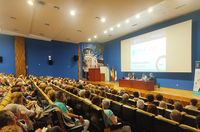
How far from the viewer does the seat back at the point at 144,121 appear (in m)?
1.81

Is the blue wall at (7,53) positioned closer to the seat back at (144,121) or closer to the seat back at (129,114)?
the seat back at (129,114)

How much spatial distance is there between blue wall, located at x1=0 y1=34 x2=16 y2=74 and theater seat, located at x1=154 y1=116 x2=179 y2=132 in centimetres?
1047

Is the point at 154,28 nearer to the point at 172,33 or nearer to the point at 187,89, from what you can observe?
the point at 172,33

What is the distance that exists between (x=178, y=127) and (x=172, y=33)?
637cm

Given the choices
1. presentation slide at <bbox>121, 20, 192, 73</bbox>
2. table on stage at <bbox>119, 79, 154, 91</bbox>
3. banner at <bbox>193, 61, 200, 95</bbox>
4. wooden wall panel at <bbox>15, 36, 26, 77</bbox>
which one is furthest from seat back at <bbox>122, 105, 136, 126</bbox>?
wooden wall panel at <bbox>15, 36, 26, 77</bbox>

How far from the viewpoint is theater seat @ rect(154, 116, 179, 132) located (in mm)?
1516

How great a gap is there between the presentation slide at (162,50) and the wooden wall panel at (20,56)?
8.28 metres

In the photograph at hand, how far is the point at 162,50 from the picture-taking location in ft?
22.7

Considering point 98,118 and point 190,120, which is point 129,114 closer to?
point 98,118

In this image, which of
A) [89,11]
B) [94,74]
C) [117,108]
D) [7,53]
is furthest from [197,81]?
[7,53]

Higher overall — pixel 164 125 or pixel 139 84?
pixel 164 125

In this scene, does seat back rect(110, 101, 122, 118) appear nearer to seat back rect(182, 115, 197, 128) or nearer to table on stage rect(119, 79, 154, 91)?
seat back rect(182, 115, 197, 128)

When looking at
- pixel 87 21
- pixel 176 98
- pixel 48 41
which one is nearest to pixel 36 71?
pixel 48 41

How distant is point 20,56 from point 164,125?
10571 millimetres
